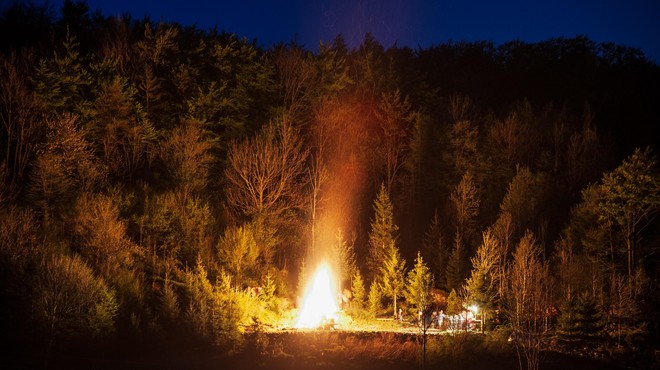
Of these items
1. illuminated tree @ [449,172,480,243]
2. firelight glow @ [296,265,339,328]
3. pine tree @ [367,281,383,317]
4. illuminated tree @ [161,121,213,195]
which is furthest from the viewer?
illuminated tree @ [449,172,480,243]

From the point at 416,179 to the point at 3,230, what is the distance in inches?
1306

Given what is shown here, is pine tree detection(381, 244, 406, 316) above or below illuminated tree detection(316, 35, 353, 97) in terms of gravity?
below

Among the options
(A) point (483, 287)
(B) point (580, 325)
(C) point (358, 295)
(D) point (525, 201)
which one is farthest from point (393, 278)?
(D) point (525, 201)

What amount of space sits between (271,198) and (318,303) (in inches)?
302

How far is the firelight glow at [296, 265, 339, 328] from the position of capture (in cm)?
2591

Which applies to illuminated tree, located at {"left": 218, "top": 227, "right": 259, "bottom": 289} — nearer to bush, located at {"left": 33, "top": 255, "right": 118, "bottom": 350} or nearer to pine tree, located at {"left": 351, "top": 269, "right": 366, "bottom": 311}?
pine tree, located at {"left": 351, "top": 269, "right": 366, "bottom": 311}

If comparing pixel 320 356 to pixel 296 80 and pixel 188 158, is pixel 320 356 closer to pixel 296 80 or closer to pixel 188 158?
pixel 188 158

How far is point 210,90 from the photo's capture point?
125ft

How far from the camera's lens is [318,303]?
27.7 metres

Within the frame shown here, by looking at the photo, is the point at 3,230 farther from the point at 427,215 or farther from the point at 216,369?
the point at 427,215

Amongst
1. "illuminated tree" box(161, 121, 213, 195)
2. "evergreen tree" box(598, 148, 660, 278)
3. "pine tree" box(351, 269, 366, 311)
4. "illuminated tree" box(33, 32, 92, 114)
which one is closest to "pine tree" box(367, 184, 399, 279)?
"pine tree" box(351, 269, 366, 311)

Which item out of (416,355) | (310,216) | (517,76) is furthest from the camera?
(517,76)

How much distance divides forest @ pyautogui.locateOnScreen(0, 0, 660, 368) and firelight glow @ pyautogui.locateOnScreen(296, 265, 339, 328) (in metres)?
1.15

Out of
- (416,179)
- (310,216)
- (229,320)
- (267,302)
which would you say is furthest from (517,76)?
(229,320)
